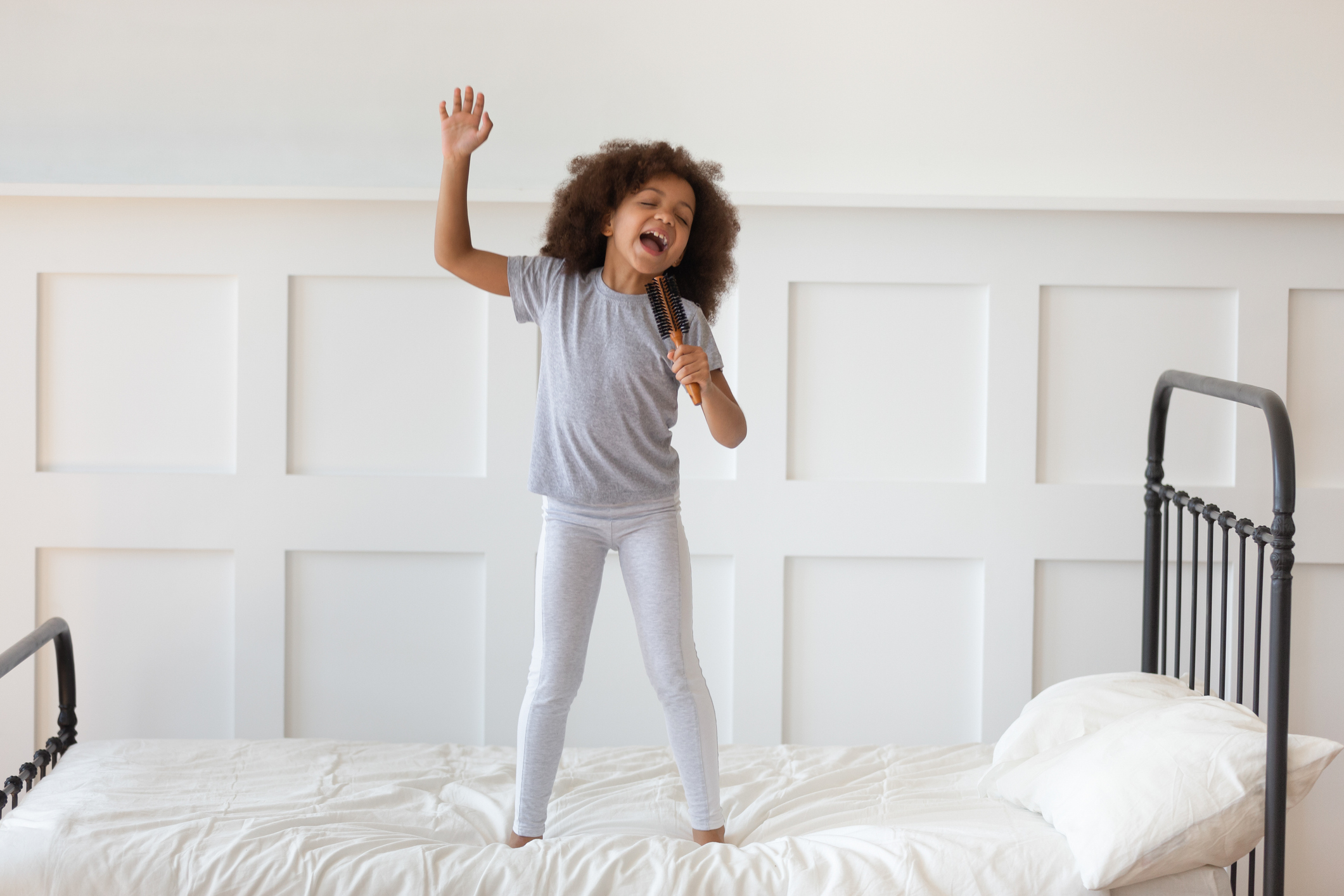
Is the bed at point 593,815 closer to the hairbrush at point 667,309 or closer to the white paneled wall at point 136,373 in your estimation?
the white paneled wall at point 136,373

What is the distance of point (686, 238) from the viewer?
4.91 feet

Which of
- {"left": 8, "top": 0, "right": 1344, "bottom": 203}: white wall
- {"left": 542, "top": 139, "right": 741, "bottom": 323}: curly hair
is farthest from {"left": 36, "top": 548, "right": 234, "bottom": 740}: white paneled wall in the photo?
{"left": 542, "top": 139, "right": 741, "bottom": 323}: curly hair

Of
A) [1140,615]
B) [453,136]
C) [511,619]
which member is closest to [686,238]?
[453,136]

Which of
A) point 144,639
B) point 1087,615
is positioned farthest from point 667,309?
point 144,639

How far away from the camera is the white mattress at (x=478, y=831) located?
1231mm

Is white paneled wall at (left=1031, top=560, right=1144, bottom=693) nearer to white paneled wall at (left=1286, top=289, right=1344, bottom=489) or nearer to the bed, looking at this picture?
the bed

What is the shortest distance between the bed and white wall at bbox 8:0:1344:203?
2.01 ft

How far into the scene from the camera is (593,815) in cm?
153

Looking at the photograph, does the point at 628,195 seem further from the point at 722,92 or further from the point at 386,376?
the point at 386,376

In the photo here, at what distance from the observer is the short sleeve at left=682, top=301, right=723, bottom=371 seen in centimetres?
148

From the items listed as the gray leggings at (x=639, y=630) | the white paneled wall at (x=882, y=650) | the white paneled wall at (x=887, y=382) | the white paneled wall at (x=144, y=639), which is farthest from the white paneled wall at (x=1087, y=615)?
the white paneled wall at (x=144, y=639)

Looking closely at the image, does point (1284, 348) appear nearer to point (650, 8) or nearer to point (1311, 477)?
point (1311, 477)

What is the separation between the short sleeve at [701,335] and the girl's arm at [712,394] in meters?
0.02

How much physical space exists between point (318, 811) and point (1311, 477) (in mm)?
1857
